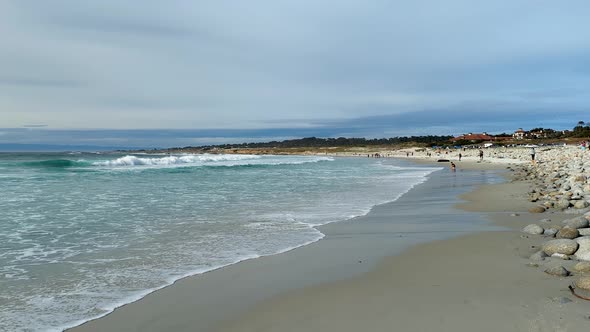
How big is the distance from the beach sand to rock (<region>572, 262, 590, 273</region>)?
0.38m

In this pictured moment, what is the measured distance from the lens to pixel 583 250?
6332 millimetres

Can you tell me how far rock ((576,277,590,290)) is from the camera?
4.98m

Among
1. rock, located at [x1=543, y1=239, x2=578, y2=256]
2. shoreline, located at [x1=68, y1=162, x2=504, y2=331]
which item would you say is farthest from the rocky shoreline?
shoreline, located at [x1=68, y1=162, x2=504, y2=331]

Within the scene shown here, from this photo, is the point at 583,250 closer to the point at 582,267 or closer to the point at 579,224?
the point at 582,267

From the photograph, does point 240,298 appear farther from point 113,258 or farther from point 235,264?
point 113,258

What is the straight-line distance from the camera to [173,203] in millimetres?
15258

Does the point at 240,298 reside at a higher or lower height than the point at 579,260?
lower

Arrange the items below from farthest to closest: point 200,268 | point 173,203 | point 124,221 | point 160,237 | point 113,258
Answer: point 173,203, point 124,221, point 160,237, point 113,258, point 200,268

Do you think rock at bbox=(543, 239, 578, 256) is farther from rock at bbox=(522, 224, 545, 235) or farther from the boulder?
rock at bbox=(522, 224, 545, 235)

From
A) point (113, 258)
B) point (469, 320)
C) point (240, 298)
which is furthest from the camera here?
point (113, 258)

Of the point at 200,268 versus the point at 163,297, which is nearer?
the point at 163,297

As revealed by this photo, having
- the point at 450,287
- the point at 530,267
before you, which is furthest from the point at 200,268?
the point at 530,267

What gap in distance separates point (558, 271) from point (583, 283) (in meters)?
0.66

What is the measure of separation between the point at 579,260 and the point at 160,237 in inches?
301
